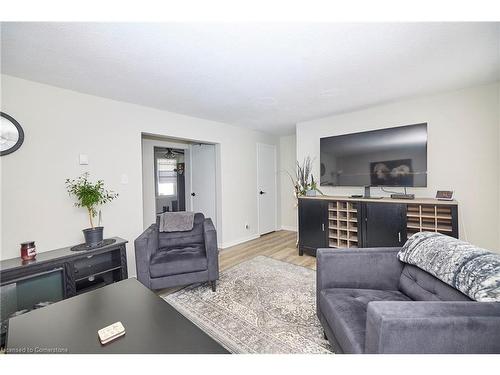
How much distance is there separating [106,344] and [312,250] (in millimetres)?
2800

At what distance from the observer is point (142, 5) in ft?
3.11

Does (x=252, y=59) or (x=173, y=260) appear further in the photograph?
(x=173, y=260)

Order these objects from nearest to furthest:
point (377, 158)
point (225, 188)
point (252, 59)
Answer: point (252, 59), point (377, 158), point (225, 188)

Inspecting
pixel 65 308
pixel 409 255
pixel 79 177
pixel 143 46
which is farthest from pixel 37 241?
pixel 409 255

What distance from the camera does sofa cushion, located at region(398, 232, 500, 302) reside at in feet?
3.02

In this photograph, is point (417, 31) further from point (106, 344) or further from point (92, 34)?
point (106, 344)

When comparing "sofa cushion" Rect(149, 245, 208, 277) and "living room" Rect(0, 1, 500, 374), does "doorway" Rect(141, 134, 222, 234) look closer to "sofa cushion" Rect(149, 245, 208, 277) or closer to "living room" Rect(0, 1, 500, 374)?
"living room" Rect(0, 1, 500, 374)

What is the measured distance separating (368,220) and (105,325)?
114 inches

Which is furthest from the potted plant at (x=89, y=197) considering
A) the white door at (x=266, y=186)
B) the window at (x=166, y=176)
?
the white door at (x=266, y=186)

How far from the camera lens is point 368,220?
2.75 m

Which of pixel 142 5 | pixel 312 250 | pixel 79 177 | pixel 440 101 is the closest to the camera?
pixel 142 5

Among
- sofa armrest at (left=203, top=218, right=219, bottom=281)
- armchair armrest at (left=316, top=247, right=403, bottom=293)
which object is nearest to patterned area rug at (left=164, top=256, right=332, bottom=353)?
sofa armrest at (left=203, top=218, right=219, bottom=281)

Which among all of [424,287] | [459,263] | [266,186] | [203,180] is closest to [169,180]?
[203,180]

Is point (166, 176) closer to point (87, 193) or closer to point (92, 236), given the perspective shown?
point (87, 193)
